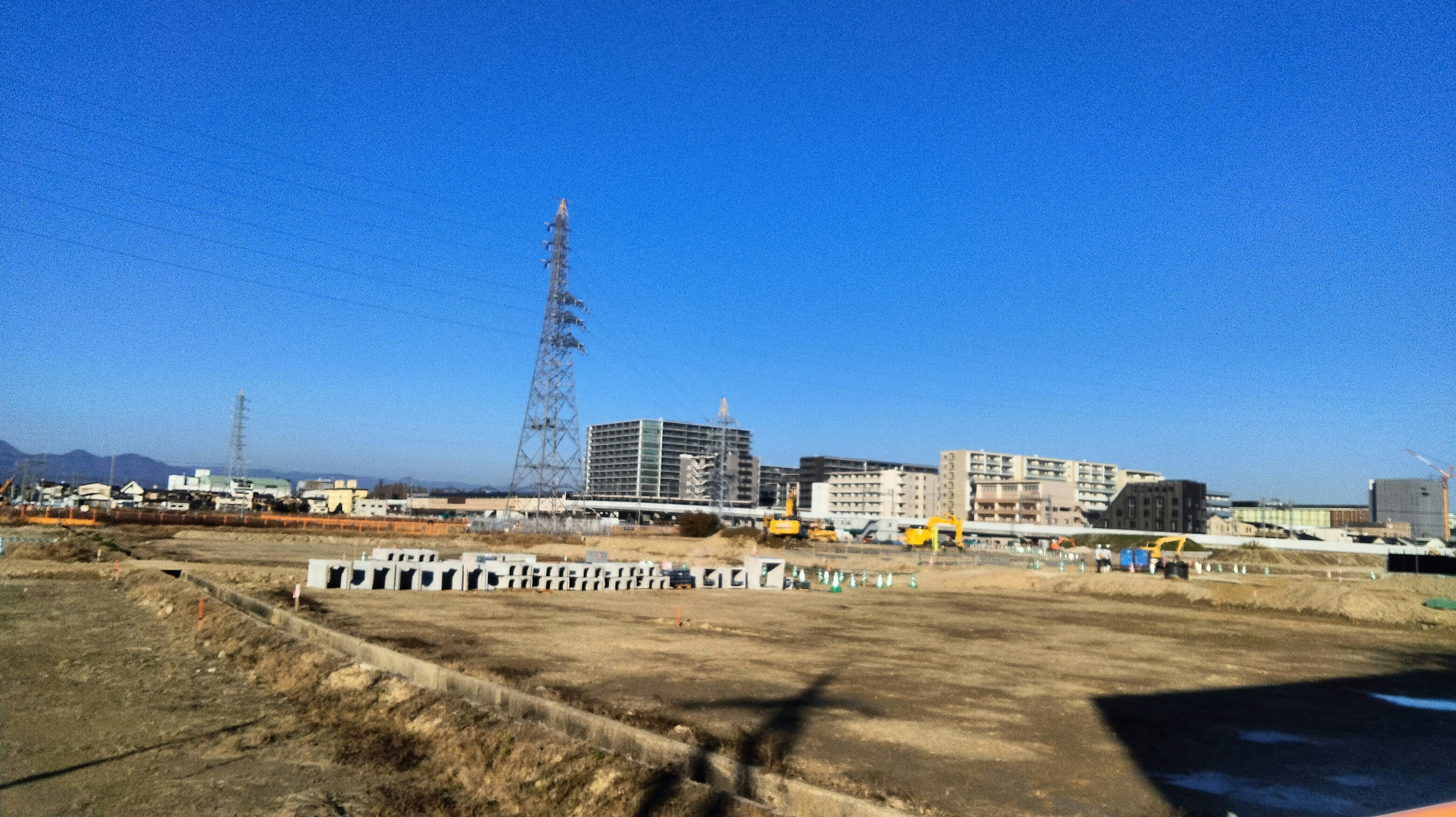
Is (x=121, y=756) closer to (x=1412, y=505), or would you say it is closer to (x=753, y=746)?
(x=753, y=746)

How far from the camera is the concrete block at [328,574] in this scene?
88.2 ft

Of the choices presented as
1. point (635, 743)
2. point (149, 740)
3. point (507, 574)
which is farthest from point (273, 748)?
Answer: point (507, 574)

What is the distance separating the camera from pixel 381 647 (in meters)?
14.2

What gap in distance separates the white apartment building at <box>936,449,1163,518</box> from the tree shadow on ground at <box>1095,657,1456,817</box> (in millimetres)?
139226

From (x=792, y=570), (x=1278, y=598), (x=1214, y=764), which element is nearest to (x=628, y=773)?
(x=1214, y=764)

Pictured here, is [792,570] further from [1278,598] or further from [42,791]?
[42,791]

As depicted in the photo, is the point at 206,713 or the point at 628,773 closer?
the point at 628,773

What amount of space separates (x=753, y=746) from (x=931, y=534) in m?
61.9

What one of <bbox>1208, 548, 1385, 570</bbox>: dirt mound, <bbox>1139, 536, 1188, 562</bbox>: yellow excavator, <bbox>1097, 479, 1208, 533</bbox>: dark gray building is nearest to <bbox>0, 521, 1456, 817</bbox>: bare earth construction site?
<bbox>1139, 536, 1188, 562</bbox>: yellow excavator

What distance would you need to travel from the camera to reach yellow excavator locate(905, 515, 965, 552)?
2472 inches

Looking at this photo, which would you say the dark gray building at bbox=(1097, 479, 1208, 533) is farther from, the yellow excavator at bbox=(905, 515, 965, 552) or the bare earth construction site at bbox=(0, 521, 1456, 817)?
the bare earth construction site at bbox=(0, 521, 1456, 817)

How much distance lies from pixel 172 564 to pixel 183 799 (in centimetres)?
3309

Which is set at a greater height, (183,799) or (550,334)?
(550,334)

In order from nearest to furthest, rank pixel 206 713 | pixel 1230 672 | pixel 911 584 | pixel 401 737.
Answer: pixel 401 737, pixel 206 713, pixel 1230 672, pixel 911 584
